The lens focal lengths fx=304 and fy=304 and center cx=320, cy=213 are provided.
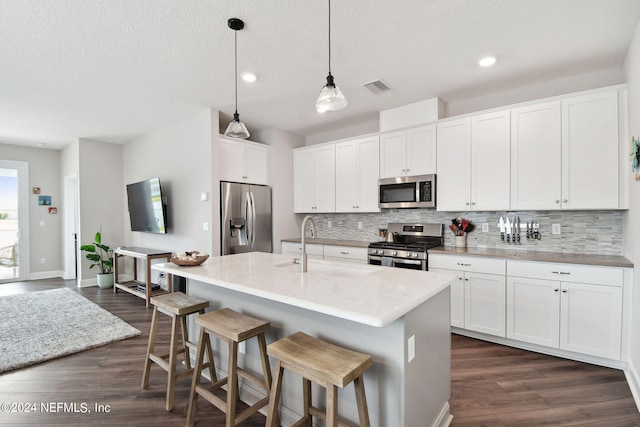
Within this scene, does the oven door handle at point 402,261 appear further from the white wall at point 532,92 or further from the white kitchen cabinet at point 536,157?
the white wall at point 532,92

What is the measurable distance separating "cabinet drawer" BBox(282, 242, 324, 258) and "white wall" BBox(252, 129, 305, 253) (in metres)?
0.15

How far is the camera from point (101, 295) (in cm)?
498

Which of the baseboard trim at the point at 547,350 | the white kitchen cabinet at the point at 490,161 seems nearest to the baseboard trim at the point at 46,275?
the baseboard trim at the point at 547,350

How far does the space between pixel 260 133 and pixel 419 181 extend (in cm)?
277

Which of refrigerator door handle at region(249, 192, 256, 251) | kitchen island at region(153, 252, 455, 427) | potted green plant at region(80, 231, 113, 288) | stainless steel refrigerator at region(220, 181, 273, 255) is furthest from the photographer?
potted green plant at region(80, 231, 113, 288)

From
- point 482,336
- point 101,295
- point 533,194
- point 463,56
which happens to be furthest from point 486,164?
point 101,295

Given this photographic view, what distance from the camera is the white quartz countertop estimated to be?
4.40 ft

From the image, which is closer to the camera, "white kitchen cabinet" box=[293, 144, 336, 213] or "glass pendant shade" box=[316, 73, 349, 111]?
"glass pendant shade" box=[316, 73, 349, 111]

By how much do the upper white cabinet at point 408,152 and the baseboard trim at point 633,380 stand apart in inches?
93.3

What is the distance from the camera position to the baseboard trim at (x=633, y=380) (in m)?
2.10

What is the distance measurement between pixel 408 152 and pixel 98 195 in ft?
18.3

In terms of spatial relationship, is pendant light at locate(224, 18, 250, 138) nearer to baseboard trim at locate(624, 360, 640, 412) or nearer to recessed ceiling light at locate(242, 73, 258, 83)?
recessed ceiling light at locate(242, 73, 258, 83)

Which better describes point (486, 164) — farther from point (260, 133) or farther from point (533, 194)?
point (260, 133)

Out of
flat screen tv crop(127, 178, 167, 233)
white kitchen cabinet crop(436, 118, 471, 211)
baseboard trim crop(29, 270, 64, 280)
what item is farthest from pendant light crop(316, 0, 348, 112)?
baseboard trim crop(29, 270, 64, 280)
